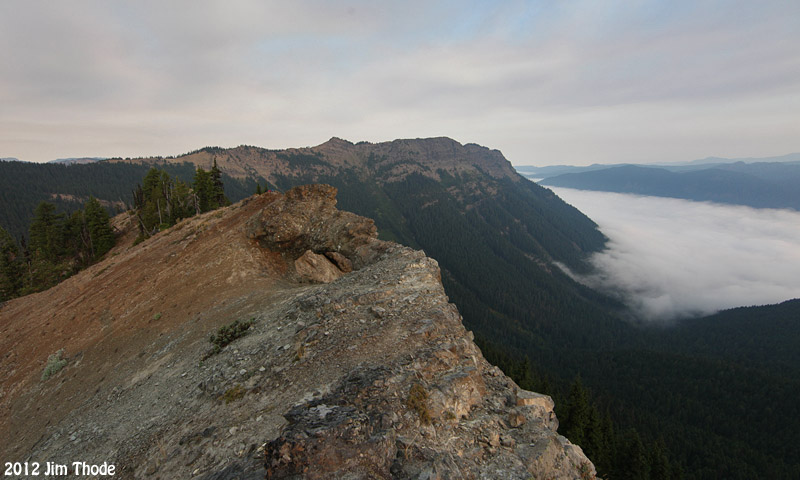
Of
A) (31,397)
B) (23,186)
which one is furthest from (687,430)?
(23,186)

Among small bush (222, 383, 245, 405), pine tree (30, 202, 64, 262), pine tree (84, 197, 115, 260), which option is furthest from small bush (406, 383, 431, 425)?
pine tree (30, 202, 64, 262)

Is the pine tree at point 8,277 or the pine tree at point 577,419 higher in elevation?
the pine tree at point 8,277

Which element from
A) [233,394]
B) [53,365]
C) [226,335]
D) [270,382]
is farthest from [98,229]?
[270,382]

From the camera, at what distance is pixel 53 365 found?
21609 millimetres

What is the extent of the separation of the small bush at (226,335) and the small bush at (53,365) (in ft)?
43.3

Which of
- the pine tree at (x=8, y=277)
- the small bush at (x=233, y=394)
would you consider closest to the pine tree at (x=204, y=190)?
the pine tree at (x=8, y=277)

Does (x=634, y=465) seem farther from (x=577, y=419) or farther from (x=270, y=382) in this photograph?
(x=270, y=382)

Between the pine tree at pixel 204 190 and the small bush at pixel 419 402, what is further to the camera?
the pine tree at pixel 204 190

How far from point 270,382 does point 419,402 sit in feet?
20.4

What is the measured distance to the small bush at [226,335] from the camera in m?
16.5

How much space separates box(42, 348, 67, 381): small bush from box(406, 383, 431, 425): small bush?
26.2 m

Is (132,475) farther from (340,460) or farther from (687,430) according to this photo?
(687,430)

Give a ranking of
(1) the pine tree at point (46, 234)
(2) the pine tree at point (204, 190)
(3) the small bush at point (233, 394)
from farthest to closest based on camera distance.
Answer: (2) the pine tree at point (204, 190) → (1) the pine tree at point (46, 234) → (3) the small bush at point (233, 394)

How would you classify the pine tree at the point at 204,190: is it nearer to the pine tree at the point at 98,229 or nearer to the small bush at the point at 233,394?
the pine tree at the point at 98,229
